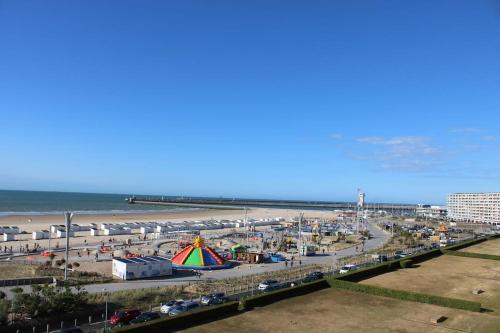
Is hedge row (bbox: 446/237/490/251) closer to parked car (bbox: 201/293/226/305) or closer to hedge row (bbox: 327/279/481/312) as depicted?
hedge row (bbox: 327/279/481/312)

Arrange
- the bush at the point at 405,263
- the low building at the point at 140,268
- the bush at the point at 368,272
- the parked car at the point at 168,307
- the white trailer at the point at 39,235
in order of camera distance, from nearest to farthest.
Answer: the parked car at the point at 168,307 < the bush at the point at 368,272 < the low building at the point at 140,268 < the bush at the point at 405,263 < the white trailer at the point at 39,235

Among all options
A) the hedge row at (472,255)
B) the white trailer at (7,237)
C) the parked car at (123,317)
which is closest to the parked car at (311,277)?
the parked car at (123,317)

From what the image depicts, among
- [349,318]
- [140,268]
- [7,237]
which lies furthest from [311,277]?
[7,237]

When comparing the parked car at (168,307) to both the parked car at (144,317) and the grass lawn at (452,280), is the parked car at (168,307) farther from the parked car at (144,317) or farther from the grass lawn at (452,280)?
the grass lawn at (452,280)

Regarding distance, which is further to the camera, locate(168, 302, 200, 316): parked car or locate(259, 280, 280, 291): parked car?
locate(259, 280, 280, 291): parked car

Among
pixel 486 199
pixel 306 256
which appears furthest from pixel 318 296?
pixel 486 199

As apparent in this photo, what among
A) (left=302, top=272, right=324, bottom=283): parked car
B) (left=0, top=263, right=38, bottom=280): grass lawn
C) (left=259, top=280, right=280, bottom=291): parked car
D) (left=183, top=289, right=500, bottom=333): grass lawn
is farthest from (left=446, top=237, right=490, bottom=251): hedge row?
(left=0, top=263, right=38, bottom=280): grass lawn

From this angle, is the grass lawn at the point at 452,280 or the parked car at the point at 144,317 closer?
the parked car at the point at 144,317
